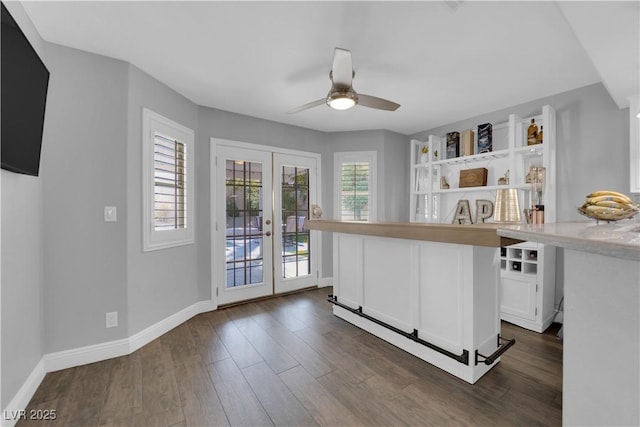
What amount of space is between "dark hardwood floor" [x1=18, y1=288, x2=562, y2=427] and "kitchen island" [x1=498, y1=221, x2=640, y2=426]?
833 millimetres

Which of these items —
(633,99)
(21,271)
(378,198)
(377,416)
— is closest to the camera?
(377,416)

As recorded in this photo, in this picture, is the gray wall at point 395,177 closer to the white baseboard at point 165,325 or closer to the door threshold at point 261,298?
the door threshold at point 261,298

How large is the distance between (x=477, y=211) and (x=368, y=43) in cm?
256

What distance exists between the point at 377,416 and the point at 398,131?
400 cm

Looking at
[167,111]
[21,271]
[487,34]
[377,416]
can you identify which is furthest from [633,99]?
[21,271]

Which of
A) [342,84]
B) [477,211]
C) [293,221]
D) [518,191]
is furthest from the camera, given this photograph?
[293,221]

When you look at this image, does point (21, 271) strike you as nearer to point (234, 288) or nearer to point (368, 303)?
point (234, 288)

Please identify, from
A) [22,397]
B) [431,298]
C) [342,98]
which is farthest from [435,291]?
[22,397]

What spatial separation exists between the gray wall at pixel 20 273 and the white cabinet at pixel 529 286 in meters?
3.89

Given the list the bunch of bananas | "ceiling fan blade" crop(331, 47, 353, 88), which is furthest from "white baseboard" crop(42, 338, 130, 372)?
the bunch of bananas

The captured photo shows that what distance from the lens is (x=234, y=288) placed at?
361cm

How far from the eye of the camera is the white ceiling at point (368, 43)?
1.70 metres

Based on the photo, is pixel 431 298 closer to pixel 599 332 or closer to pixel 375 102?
pixel 599 332

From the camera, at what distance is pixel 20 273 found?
172cm
